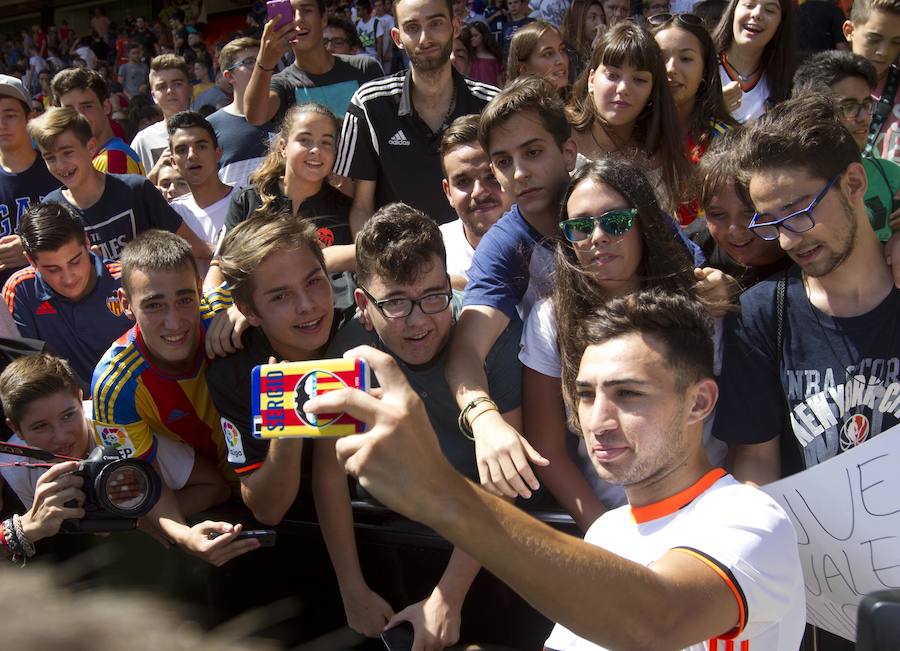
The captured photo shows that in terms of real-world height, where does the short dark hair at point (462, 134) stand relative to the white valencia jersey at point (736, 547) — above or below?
above

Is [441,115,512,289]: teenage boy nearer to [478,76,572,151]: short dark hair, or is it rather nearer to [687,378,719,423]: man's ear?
[478,76,572,151]: short dark hair

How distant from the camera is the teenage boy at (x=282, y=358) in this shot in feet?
8.52

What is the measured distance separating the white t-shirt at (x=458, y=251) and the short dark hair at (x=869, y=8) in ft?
7.36

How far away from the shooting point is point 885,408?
7.17ft

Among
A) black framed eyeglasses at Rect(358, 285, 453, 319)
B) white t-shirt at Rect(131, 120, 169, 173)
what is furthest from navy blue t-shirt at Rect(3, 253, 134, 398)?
white t-shirt at Rect(131, 120, 169, 173)

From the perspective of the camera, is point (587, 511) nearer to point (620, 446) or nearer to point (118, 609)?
point (620, 446)

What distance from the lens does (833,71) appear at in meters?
3.57

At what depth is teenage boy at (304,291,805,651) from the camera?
1.26 m

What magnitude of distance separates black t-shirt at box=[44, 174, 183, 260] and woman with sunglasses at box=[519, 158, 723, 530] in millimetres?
2779

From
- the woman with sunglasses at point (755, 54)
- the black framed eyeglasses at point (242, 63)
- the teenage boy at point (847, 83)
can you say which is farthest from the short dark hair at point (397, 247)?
the black framed eyeglasses at point (242, 63)

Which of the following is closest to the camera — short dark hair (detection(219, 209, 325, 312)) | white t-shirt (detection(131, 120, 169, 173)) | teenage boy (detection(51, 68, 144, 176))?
short dark hair (detection(219, 209, 325, 312))

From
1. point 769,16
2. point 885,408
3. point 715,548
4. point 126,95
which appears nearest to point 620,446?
point 715,548

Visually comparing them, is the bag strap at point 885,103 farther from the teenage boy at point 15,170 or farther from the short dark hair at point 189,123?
the teenage boy at point 15,170

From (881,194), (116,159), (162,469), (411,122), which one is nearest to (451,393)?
(162,469)
